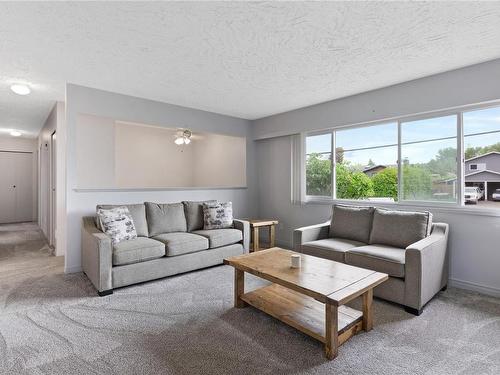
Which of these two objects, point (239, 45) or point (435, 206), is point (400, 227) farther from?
point (239, 45)

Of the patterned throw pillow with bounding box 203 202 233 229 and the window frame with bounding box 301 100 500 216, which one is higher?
the window frame with bounding box 301 100 500 216

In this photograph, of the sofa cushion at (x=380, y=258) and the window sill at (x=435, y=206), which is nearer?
the sofa cushion at (x=380, y=258)

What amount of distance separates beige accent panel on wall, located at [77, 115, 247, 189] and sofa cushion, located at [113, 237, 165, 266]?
1.99m

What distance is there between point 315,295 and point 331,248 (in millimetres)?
1390

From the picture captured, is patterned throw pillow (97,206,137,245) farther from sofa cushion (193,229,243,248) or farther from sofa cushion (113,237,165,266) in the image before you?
sofa cushion (193,229,243,248)

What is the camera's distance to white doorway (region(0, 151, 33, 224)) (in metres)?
7.81

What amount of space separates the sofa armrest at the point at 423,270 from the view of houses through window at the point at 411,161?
792mm

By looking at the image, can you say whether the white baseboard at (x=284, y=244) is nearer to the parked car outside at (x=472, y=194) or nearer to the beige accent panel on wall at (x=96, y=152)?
the parked car outside at (x=472, y=194)

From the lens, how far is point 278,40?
2.45 meters

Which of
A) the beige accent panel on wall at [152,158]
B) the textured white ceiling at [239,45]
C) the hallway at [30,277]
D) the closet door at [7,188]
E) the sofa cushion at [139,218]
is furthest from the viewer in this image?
the closet door at [7,188]

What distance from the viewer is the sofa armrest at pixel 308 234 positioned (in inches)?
140

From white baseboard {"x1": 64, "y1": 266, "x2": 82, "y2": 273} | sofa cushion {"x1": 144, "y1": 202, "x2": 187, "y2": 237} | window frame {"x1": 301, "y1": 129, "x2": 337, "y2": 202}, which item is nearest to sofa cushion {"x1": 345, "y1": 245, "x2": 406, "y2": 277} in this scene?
window frame {"x1": 301, "y1": 129, "x2": 337, "y2": 202}

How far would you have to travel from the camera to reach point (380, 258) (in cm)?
277

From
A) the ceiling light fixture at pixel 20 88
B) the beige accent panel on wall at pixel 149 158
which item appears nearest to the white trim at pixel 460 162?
the ceiling light fixture at pixel 20 88
